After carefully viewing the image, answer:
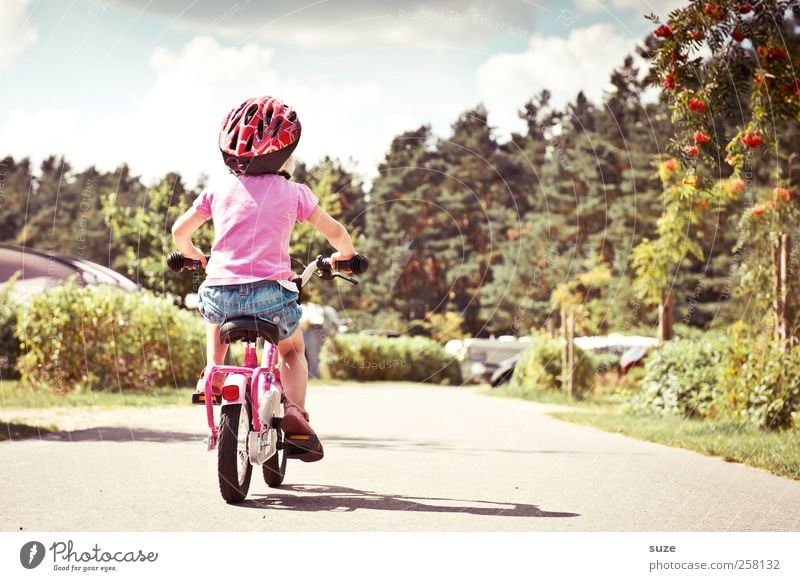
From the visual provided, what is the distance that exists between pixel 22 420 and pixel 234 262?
189 inches

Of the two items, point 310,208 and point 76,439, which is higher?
point 310,208

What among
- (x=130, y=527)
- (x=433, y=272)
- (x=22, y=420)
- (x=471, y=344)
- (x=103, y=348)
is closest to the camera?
(x=130, y=527)

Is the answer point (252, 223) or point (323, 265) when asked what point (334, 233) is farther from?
point (252, 223)

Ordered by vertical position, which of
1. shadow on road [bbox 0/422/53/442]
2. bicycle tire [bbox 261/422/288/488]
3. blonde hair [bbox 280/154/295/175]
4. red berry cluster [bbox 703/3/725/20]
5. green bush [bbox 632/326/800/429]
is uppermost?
red berry cluster [bbox 703/3/725/20]

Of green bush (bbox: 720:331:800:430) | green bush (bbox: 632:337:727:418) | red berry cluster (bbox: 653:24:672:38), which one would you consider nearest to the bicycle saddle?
red berry cluster (bbox: 653:24:672:38)

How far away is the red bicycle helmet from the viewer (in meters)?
4.77

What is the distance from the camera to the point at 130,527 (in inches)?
174

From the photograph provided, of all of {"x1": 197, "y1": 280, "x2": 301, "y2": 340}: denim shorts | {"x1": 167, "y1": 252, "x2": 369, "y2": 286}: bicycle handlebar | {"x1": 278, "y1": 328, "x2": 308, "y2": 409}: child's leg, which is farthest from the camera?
{"x1": 278, "y1": 328, "x2": 308, "y2": 409}: child's leg

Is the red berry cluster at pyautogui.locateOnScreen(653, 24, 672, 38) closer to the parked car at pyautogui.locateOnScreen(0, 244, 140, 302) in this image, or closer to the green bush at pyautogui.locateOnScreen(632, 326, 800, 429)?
the green bush at pyautogui.locateOnScreen(632, 326, 800, 429)

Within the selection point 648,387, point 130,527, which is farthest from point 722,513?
point 648,387

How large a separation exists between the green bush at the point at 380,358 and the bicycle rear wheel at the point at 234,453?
45.8 ft

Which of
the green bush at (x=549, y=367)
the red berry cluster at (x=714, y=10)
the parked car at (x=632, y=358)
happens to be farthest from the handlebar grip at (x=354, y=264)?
the parked car at (x=632, y=358)

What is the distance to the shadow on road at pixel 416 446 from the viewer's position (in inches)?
303

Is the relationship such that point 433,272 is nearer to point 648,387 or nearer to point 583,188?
point 648,387
